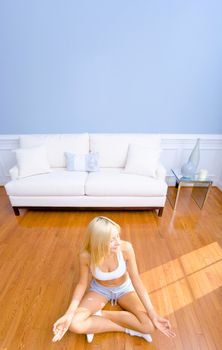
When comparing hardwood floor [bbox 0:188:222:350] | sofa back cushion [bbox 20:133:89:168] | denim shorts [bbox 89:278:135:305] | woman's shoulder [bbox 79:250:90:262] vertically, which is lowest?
hardwood floor [bbox 0:188:222:350]

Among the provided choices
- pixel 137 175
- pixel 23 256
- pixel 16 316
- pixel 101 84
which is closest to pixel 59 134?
pixel 101 84

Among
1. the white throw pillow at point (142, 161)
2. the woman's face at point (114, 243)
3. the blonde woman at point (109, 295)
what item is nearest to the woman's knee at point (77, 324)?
the blonde woman at point (109, 295)

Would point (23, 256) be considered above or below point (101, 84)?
below

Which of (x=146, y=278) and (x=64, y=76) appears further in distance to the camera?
(x=64, y=76)

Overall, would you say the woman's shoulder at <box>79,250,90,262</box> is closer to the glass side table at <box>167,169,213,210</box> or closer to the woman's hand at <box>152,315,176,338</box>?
the woman's hand at <box>152,315,176,338</box>

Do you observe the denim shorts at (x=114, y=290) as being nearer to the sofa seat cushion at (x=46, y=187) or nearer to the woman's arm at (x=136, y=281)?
the woman's arm at (x=136, y=281)

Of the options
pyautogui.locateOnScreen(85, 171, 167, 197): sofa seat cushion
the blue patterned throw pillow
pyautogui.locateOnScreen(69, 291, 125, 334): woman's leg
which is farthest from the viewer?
the blue patterned throw pillow

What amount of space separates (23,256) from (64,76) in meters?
2.22

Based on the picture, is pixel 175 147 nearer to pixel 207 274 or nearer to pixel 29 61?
pixel 207 274

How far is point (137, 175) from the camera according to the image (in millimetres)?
2150

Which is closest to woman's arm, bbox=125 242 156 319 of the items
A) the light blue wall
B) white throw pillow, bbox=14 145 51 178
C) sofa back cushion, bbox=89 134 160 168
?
sofa back cushion, bbox=89 134 160 168

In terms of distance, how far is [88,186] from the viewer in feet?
6.50

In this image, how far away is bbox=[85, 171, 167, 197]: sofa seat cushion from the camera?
6.43ft

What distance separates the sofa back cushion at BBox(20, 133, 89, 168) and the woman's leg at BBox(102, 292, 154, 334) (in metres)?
1.77
